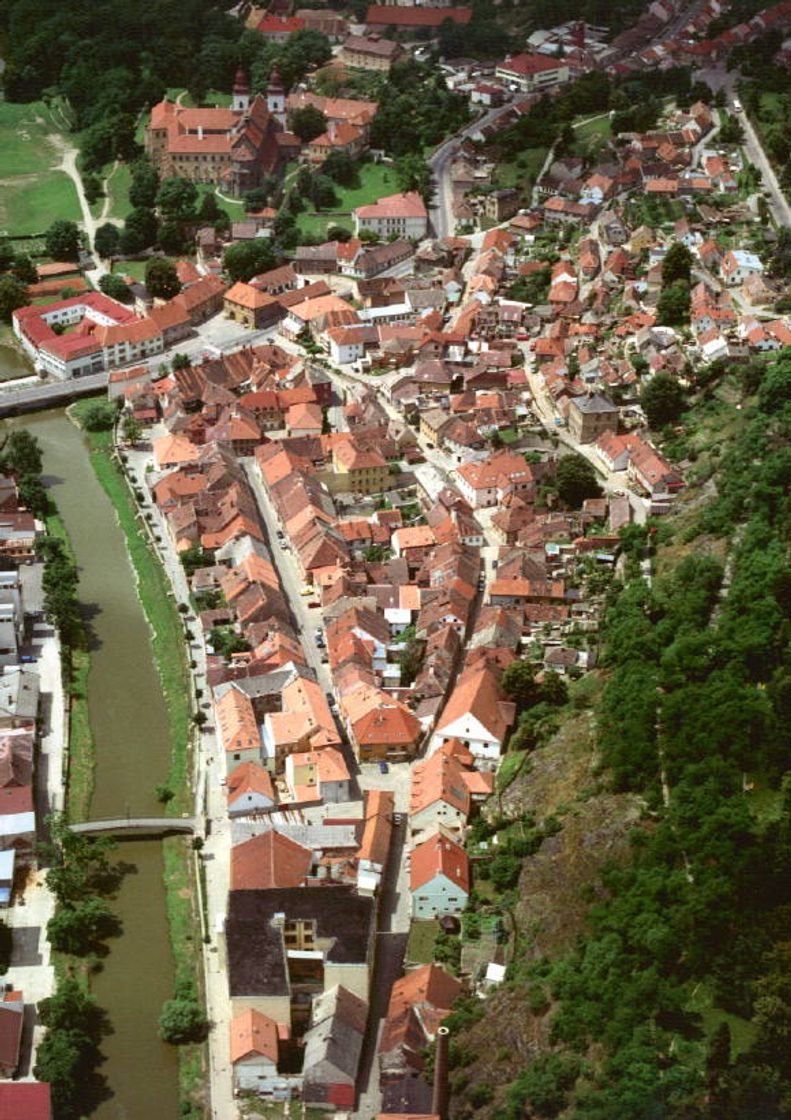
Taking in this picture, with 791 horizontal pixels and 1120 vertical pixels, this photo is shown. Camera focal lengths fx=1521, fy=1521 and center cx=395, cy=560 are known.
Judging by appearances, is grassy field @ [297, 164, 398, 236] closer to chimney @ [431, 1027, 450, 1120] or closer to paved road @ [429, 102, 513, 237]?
paved road @ [429, 102, 513, 237]

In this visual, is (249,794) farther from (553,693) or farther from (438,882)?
(553,693)

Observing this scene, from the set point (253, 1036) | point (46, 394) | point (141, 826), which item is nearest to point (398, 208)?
point (46, 394)

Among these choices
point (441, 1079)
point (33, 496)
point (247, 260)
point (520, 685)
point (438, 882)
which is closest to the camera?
point (441, 1079)

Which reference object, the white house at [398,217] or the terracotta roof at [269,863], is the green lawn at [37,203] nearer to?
the white house at [398,217]

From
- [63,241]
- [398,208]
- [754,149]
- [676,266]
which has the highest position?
[754,149]

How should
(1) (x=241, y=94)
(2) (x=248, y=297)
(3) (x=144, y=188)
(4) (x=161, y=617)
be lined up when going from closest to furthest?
(4) (x=161, y=617) → (2) (x=248, y=297) → (3) (x=144, y=188) → (1) (x=241, y=94)

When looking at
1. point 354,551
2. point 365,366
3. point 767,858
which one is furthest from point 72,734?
point 365,366

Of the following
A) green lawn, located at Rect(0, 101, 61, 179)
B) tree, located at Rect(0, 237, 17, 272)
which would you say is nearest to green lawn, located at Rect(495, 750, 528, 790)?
tree, located at Rect(0, 237, 17, 272)

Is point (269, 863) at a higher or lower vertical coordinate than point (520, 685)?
higher
